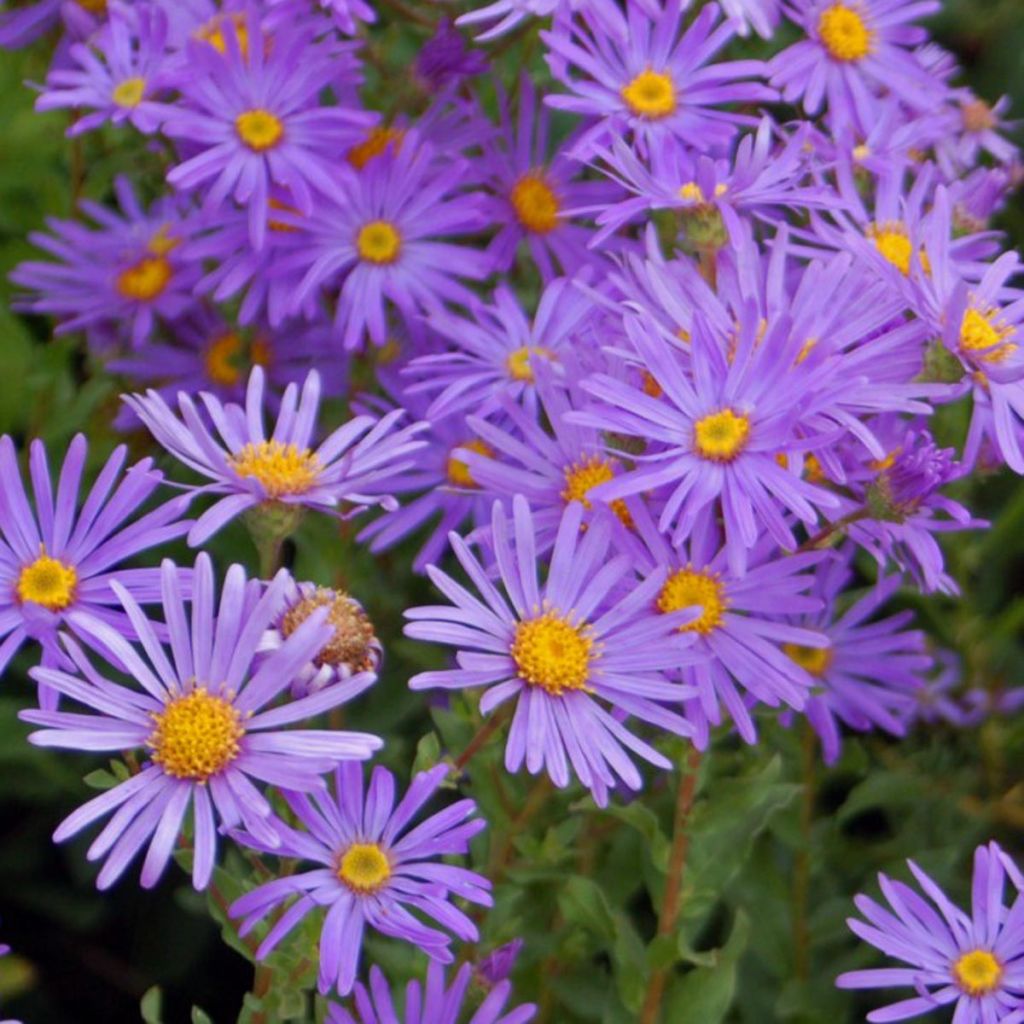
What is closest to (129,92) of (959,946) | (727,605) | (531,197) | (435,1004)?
(531,197)

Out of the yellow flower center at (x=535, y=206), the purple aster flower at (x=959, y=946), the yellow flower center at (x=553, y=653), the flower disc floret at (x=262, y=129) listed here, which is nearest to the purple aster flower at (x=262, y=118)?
the flower disc floret at (x=262, y=129)

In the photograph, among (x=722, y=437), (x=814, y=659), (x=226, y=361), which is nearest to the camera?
(x=722, y=437)

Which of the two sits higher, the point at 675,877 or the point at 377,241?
the point at 377,241

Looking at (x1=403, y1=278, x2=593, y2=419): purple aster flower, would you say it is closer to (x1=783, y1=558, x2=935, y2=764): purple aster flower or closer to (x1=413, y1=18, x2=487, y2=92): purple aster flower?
(x1=413, y1=18, x2=487, y2=92): purple aster flower

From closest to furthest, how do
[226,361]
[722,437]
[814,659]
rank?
1. [722,437]
2. [814,659]
3. [226,361]

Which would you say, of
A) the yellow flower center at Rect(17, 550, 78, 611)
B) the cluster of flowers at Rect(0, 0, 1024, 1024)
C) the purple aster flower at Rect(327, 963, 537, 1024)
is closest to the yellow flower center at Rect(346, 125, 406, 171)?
the cluster of flowers at Rect(0, 0, 1024, 1024)

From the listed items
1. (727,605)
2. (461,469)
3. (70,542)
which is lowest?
(727,605)

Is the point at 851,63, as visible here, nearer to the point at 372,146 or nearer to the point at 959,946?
the point at 372,146
